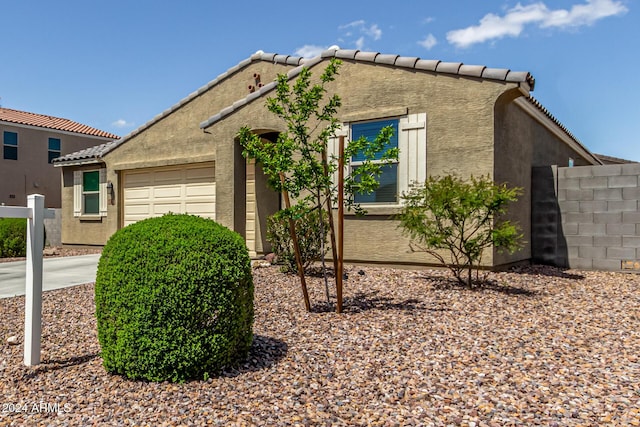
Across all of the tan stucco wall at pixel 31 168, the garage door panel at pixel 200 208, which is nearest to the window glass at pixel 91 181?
the garage door panel at pixel 200 208

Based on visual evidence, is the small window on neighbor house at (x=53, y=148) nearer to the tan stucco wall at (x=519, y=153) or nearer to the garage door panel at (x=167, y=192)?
the garage door panel at (x=167, y=192)

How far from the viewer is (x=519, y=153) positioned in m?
9.24

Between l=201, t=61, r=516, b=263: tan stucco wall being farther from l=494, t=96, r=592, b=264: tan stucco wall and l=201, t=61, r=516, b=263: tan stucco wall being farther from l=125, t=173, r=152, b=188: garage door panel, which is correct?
l=125, t=173, r=152, b=188: garage door panel

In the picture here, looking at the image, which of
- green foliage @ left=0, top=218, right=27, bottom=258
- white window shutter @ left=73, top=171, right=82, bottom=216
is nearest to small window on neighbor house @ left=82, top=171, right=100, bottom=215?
white window shutter @ left=73, top=171, right=82, bottom=216

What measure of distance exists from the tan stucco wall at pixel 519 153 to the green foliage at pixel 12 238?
13.5 metres

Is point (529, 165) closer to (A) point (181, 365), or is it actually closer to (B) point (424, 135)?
(B) point (424, 135)

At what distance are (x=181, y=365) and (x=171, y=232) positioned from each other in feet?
3.68

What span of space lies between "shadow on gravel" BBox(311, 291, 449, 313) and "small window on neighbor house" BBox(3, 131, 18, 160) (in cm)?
2109

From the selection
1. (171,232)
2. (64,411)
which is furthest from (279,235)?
(64,411)

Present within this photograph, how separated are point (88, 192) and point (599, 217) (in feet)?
49.1

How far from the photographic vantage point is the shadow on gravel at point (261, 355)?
13.1 ft

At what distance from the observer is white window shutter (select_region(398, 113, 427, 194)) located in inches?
336

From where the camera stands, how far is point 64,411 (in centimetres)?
341

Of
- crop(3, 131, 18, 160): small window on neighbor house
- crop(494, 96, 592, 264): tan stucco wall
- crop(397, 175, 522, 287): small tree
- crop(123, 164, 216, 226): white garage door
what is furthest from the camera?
crop(3, 131, 18, 160): small window on neighbor house
